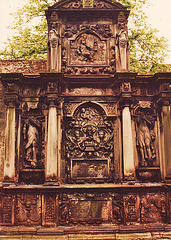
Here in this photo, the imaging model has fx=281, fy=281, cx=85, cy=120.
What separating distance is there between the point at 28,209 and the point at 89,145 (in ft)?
8.20

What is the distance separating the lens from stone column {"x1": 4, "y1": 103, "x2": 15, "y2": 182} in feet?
26.0

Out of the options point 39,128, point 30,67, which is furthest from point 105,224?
point 30,67

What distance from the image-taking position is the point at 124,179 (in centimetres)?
799

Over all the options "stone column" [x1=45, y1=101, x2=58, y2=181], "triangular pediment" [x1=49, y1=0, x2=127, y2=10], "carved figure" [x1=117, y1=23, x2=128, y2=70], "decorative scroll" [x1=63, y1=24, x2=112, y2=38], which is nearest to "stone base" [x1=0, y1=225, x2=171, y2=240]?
"stone column" [x1=45, y1=101, x2=58, y2=181]

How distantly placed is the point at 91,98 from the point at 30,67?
7.89ft

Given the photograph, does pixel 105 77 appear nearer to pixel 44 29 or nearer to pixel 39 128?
pixel 39 128

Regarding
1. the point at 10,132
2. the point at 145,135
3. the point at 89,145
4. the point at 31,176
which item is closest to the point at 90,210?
the point at 89,145

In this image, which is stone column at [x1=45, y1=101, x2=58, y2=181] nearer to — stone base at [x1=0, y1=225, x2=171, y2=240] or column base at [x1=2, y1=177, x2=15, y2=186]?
column base at [x1=2, y1=177, x2=15, y2=186]

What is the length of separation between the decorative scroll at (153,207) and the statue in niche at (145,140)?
0.94 m

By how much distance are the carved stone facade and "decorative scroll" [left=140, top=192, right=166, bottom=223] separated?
3cm

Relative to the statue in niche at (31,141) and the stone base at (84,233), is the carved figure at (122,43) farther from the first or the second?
the stone base at (84,233)

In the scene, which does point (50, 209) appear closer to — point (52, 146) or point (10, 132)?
point (52, 146)

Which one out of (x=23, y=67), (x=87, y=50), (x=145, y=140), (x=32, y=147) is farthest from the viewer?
(x=23, y=67)

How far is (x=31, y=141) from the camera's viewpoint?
8336mm
